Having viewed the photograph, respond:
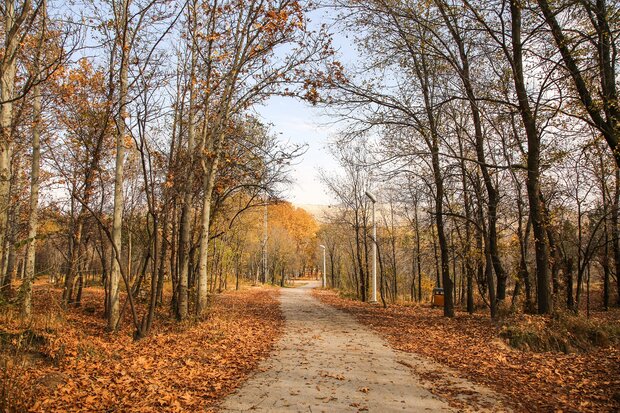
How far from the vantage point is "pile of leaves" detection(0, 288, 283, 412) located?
4961 millimetres

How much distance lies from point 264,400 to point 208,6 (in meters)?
9.74

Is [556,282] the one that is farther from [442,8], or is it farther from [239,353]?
[239,353]

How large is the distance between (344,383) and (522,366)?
347 centimetres

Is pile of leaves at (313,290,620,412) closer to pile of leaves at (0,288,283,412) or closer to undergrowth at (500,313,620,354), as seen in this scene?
undergrowth at (500,313,620,354)

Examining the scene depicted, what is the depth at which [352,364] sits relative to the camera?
7238 millimetres

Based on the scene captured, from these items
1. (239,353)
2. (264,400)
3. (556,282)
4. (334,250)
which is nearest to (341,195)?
(556,282)

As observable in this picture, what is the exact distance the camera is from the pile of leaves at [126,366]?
16.3ft

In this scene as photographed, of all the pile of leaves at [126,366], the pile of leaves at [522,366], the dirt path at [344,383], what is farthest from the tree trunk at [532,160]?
the pile of leaves at [126,366]

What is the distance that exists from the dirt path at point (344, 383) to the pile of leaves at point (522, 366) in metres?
0.52

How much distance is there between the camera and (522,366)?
7246 mm

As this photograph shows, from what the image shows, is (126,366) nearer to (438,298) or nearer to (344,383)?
(344,383)

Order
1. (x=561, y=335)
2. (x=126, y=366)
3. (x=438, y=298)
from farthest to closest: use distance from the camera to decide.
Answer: (x=438, y=298) → (x=561, y=335) → (x=126, y=366)

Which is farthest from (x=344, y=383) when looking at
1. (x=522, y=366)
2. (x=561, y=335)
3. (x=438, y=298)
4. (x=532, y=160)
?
(x=438, y=298)

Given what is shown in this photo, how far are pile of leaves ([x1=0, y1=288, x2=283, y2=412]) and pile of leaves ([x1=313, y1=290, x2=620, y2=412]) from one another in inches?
144
